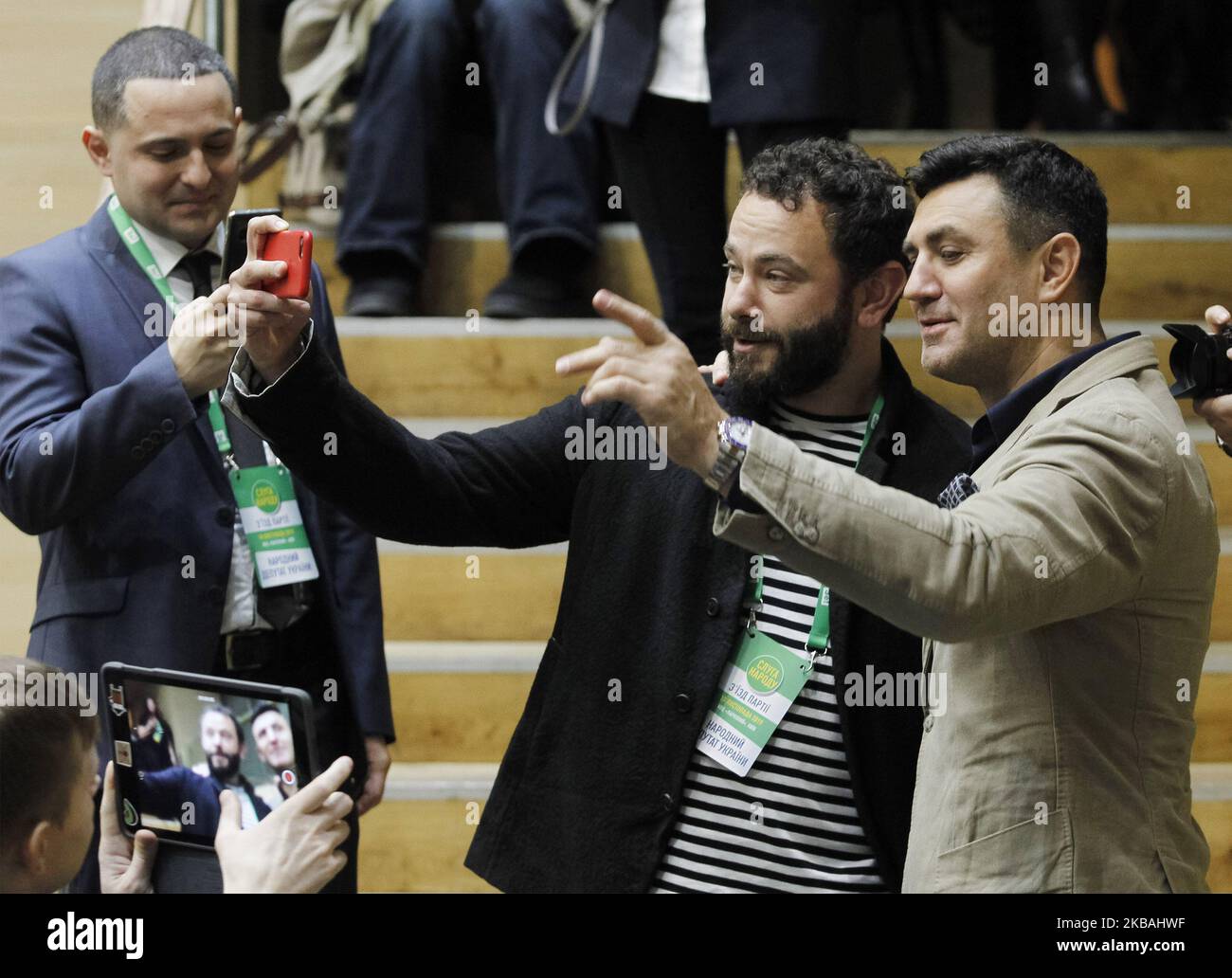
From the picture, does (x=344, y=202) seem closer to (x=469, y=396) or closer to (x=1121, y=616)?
(x=469, y=396)

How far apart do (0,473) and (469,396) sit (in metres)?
1.48

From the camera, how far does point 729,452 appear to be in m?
1.34

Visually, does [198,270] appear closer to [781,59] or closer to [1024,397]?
[1024,397]

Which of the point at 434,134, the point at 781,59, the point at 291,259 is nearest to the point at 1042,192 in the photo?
the point at 291,259

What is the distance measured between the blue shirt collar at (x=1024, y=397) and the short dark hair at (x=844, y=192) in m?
0.36

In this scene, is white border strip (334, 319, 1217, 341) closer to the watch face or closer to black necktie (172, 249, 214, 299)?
black necktie (172, 249, 214, 299)

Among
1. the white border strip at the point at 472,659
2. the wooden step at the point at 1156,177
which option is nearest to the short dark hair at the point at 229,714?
the white border strip at the point at 472,659

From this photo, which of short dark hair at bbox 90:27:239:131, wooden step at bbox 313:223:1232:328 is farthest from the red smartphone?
wooden step at bbox 313:223:1232:328

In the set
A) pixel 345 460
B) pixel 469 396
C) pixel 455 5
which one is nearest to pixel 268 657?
pixel 345 460

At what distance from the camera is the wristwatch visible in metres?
1.34

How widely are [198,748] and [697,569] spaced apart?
21.8 inches

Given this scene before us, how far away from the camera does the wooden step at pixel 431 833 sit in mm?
2881

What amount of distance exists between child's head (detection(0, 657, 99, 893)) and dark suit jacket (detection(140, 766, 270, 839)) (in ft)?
1.03
